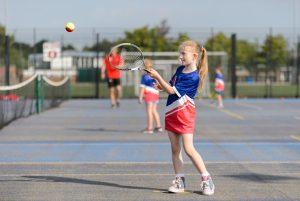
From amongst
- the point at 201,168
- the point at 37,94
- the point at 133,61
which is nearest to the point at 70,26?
the point at 133,61

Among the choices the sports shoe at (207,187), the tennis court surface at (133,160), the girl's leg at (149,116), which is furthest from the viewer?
the girl's leg at (149,116)

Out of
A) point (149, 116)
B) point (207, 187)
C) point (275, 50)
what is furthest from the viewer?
point (275, 50)

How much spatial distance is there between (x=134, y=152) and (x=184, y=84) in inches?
171

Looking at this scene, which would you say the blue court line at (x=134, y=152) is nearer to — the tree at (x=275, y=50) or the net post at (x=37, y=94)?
the net post at (x=37, y=94)

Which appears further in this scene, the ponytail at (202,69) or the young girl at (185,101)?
the ponytail at (202,69)

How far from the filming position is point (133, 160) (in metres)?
11.6

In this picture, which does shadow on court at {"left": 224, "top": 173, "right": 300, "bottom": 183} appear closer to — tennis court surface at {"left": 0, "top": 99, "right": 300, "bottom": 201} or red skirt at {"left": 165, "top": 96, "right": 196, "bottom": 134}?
tennis court surface at {"left": 0, "top": 99, "right": 300, "bottom": 201}

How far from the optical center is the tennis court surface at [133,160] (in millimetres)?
8656

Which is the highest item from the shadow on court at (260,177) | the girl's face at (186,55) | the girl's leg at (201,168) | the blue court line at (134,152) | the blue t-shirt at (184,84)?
the girl's face at (186,55)

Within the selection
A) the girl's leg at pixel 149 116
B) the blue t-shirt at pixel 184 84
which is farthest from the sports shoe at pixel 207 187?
the girl's leg at pixel 149 116

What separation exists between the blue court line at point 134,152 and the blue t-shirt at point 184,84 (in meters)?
3.10

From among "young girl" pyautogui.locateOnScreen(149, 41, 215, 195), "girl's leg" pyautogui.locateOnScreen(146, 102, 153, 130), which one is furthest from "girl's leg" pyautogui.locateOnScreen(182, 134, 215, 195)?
"girl's leg" pyautogui.locateOnScreen(146, 102, 153, 130)

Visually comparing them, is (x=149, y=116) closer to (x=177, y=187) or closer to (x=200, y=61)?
(x=200, y=61)

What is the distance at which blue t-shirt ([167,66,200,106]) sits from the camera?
338 inches
